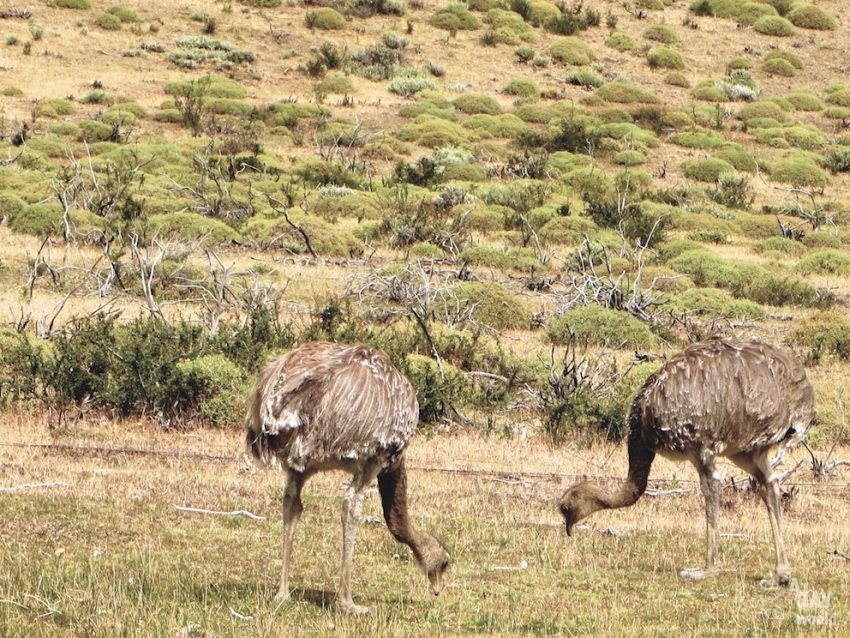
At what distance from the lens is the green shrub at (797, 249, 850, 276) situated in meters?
28.9

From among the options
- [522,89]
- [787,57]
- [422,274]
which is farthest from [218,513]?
[787,57]

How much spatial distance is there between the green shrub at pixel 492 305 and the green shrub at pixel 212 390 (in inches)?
288

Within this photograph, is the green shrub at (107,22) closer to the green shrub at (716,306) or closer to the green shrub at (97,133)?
the green shrub at (97,133)

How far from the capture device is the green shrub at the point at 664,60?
2238 inches

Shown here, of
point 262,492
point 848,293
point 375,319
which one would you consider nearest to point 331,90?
point 848,293

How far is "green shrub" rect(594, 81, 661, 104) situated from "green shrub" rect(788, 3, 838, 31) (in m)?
15.9

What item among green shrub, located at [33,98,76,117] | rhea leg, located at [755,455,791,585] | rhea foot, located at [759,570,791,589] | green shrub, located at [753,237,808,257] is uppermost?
rhea leg, located at [755,455,791,585]

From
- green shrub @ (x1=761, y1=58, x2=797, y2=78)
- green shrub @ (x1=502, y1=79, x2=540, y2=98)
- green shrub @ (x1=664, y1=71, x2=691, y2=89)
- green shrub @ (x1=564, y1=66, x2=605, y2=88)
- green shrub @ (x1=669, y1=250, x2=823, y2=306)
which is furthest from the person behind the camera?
green shrub @ (x1=761, y1=58, x2=797, y2=78)

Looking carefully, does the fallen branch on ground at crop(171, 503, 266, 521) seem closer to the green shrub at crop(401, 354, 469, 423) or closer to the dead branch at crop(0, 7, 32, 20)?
the green shrub at crop(401, 354, 469, 423)

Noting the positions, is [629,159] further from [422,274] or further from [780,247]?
[422,274]

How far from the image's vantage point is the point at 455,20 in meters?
59.5

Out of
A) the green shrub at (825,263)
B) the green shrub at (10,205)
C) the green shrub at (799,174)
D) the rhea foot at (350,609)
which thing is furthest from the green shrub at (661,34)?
the rhea foot at (350,609)

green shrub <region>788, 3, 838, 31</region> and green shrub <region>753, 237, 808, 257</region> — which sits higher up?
green shrub <region>753, 237, 808, 257</region>

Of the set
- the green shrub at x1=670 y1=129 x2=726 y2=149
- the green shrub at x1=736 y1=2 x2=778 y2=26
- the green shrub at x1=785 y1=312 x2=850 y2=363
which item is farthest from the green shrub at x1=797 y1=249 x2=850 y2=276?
the green shrub at x1=736 y1=2 x2=778 y2=26
